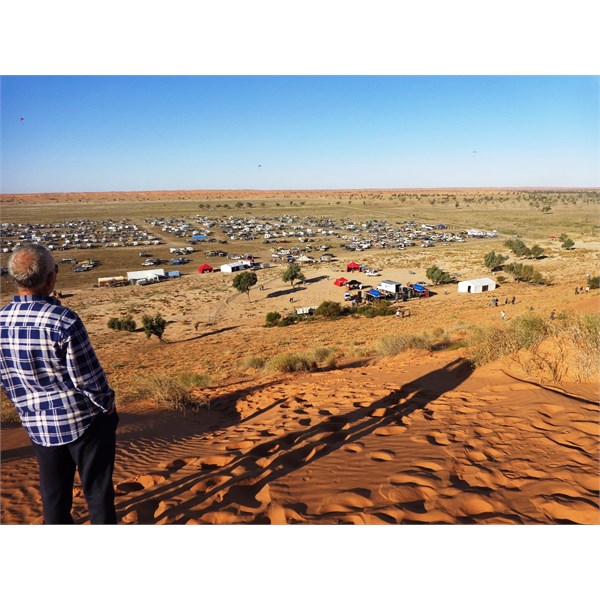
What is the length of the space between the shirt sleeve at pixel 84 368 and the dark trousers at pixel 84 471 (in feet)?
0.55

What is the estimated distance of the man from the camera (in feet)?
6.81

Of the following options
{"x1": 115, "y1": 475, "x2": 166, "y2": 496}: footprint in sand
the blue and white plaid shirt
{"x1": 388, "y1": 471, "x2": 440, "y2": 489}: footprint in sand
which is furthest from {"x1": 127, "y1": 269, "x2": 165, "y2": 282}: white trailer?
the blue and white plaid shirt

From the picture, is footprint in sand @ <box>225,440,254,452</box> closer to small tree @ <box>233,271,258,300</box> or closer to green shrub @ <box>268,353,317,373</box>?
green shrub @ <box>268,353,317,373</box>

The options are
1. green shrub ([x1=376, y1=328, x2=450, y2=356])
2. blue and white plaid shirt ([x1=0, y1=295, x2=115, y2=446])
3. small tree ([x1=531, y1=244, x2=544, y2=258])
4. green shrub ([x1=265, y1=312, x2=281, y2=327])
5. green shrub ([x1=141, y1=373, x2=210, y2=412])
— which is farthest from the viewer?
small tree ([x1=531, y1=244, x2=544, y2=258])

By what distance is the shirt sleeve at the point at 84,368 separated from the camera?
6.94 feet

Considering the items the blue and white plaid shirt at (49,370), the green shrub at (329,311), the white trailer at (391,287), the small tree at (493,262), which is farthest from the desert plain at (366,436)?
the small tree at (493,262)

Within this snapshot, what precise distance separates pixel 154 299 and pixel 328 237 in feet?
127

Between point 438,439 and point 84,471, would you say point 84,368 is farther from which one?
point 438,439

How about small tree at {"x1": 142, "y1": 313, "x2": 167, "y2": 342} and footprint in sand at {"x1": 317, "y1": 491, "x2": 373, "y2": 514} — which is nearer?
footprint in sand at {"x1": 317, "y1": 491, "x2": 373, "y2": 514}

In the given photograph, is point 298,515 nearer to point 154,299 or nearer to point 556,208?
point 154,299

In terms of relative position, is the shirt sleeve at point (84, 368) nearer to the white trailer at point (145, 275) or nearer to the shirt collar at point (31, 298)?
the shirt collar at point (31, 298)

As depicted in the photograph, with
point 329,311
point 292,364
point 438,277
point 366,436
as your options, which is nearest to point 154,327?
point 329,311

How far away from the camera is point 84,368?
2.18m

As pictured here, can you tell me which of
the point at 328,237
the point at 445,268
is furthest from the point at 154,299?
the point at 328,237
